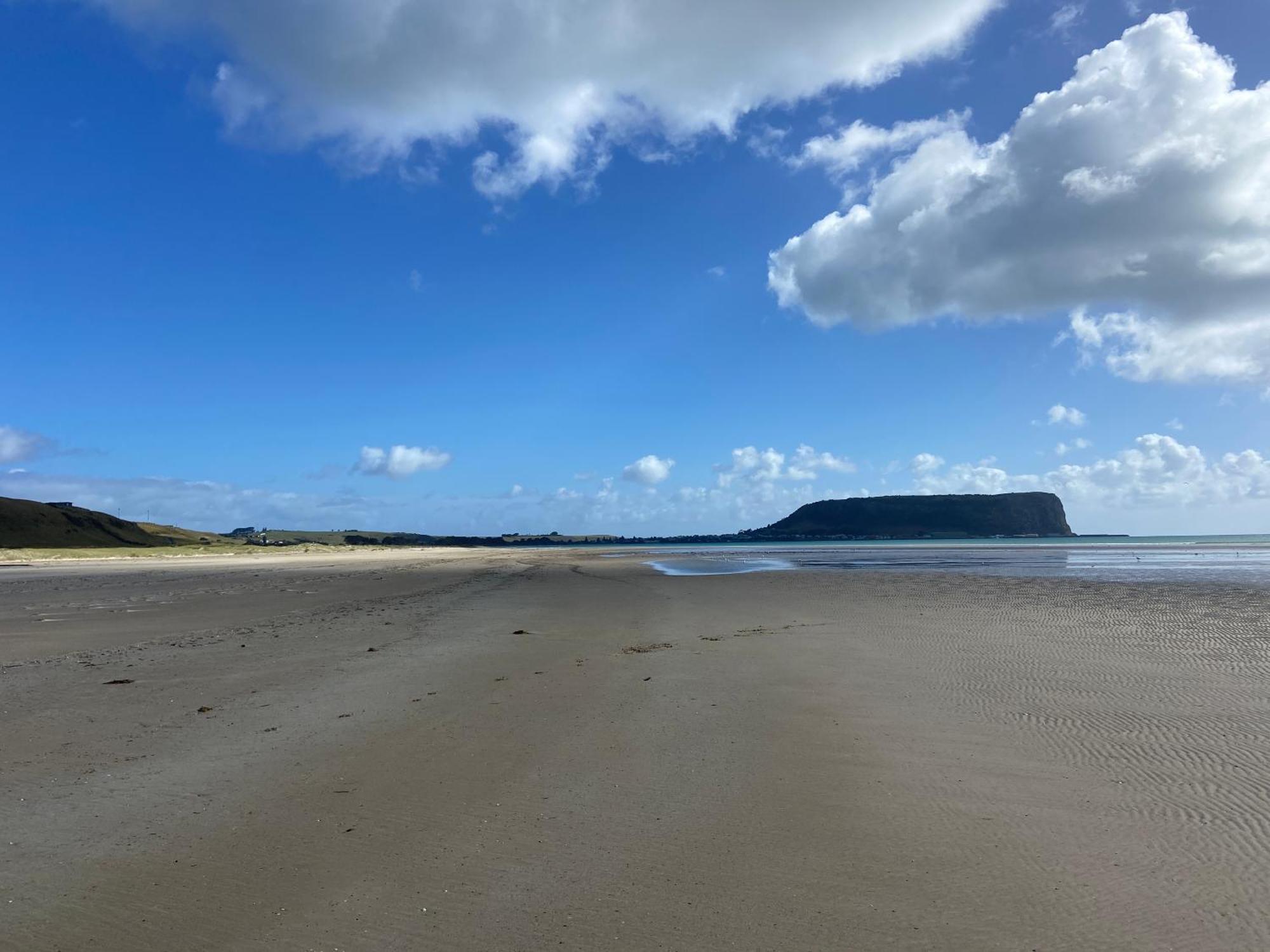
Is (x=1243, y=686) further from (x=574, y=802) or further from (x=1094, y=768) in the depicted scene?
(x=574, y=802)

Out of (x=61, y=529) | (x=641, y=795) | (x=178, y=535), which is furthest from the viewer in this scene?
(x=178, y=535)

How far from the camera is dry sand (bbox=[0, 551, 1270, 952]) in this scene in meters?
3.56

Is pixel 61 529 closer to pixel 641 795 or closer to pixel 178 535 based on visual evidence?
pixel 178 535

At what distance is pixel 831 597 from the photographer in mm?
20250

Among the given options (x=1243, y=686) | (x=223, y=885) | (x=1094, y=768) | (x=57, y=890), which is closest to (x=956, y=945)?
(x=1094, y=768)

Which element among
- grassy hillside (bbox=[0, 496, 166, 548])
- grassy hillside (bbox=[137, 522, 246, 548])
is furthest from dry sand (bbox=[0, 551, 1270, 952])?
grassy hillside (bbox=[137, 522, 246, 548])

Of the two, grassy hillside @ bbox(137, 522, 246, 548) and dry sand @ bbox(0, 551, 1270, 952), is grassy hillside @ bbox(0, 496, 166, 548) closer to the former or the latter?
grassy hillside @ bbox(137, 522, 246, 548)

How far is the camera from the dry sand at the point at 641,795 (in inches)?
140

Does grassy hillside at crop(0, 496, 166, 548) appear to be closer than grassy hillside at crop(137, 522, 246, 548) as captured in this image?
Yes

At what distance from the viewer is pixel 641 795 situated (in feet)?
17.1

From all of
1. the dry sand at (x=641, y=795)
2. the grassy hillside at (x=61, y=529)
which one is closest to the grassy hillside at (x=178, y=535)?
the grassy hillside at (x=61, y=529)

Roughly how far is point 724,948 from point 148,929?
2.76 meters

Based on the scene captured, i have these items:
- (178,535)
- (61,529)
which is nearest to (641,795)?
(61,529)

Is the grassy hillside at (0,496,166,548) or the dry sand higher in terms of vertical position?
the grassy hillside at (0,496,166,548)
